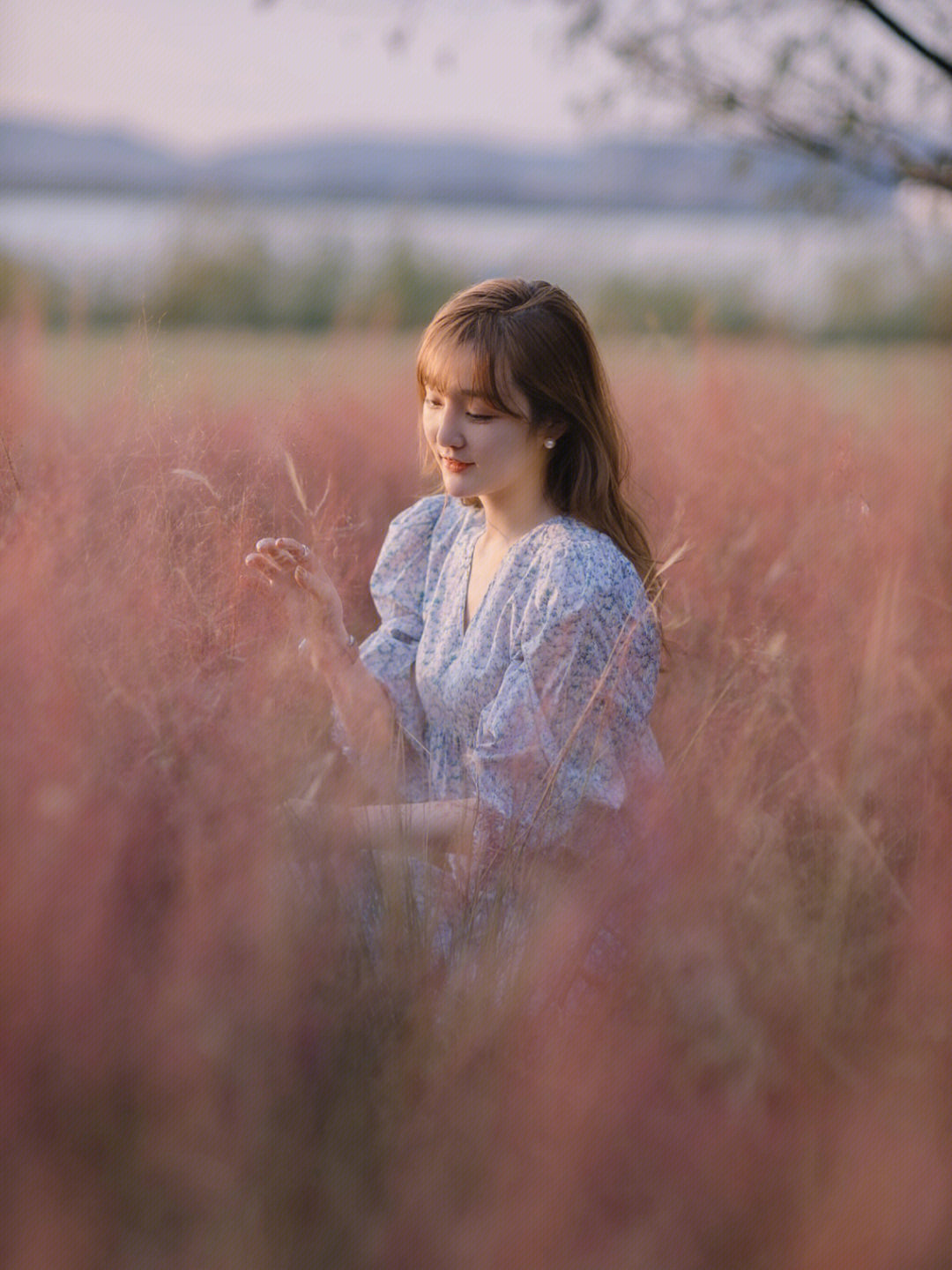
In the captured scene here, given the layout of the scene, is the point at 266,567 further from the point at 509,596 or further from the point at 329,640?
the point at 509,596

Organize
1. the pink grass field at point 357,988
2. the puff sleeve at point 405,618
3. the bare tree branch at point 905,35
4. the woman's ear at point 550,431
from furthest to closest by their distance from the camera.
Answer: the bare tree branch at point 905,35 < the puff sleeve at point 405,618 < the woman's ear at point 550,431 < the pink grass field at point 357,988

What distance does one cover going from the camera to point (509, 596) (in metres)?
1.42

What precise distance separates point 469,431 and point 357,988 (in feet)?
2.60

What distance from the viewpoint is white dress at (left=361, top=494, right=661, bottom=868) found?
1.08 metres

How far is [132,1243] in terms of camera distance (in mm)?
517

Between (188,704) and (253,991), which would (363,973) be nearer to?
(253,991)

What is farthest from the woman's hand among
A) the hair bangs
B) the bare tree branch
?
the bare tree branch

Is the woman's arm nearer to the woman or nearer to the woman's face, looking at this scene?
the woman

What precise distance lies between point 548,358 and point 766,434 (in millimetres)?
976

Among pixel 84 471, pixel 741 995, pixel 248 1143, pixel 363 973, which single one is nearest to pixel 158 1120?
pixel 248 1143

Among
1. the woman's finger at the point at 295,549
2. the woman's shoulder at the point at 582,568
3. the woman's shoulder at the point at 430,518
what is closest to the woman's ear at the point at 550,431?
the woman's shoulder at the point at 582,568

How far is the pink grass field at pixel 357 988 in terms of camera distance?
0.54 meters

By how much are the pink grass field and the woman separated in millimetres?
133

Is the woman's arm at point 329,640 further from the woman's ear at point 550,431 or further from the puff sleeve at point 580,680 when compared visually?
the woman's ear at point 550,431
